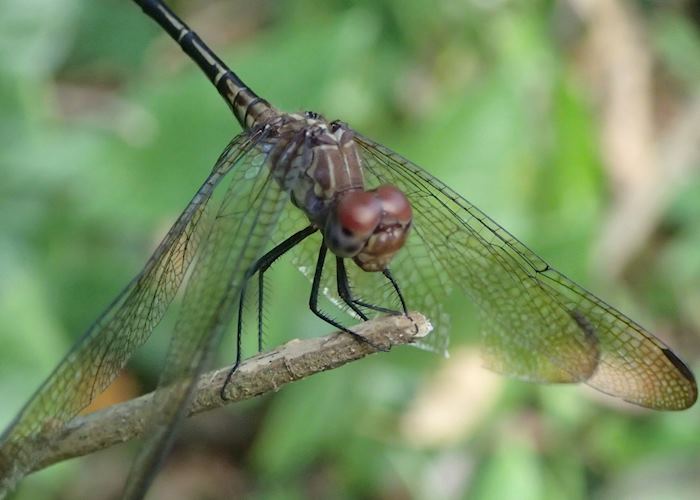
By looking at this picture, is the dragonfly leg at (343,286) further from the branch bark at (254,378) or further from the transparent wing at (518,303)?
the branch bark at (254,378)

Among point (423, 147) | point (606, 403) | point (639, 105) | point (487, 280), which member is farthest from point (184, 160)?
point (639, 105)

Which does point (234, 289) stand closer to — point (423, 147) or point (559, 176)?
point (423, 147)

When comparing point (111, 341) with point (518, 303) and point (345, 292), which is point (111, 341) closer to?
point (345, 292)

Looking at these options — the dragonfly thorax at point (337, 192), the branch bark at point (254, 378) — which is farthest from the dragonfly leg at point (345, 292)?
the branch bark at point (254, 378)

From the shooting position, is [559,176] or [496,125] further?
[559,176]

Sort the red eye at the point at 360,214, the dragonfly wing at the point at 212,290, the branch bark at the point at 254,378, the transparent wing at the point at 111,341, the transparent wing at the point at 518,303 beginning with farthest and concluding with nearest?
the transparent wing at the point at 518,303 < the red eye at the point at 360,214 < the transparent wing at the point at 111,341 < the branch bark at the point at 254,378 < the dragonfly wing at the point at 212,290

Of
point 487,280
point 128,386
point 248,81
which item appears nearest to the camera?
point 487,280
